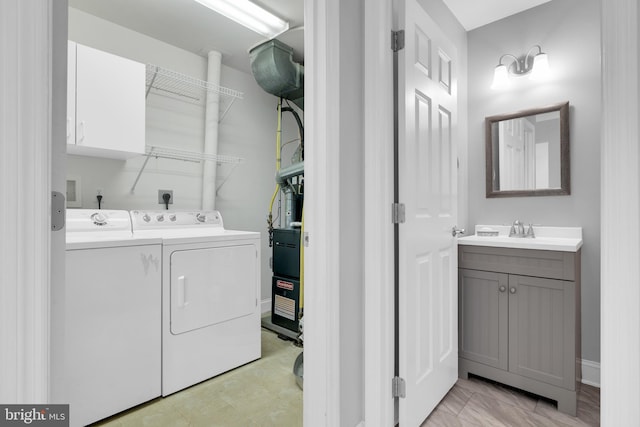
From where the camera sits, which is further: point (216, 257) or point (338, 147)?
point (216, 257)

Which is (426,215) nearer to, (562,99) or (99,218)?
(562,99)

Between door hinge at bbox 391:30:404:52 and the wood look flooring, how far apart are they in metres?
1.78

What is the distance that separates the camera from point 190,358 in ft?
6.47

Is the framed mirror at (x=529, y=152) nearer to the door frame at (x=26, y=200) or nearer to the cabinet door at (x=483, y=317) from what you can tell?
the cabinet door at (x=483, y=317)

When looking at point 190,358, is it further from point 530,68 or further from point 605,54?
point 530,68

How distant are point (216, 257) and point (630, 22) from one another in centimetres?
213

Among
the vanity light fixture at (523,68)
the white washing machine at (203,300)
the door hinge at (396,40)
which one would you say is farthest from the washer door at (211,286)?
the vanity light fixture at (523,68)

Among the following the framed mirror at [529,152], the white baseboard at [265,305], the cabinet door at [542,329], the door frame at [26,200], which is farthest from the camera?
the white baseboard at [265,305]

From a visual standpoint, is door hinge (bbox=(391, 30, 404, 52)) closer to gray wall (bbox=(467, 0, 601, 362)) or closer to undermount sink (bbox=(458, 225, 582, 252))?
undermount sink (bbox=(458, 225, 582, 252))

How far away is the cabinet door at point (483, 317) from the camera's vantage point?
192 cm

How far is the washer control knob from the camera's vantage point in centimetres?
209

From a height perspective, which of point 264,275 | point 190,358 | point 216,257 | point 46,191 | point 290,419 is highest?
point 46,191

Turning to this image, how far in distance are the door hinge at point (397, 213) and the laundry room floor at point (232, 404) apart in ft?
Result: 3.72

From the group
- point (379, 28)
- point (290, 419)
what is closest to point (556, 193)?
point (379, 28)
